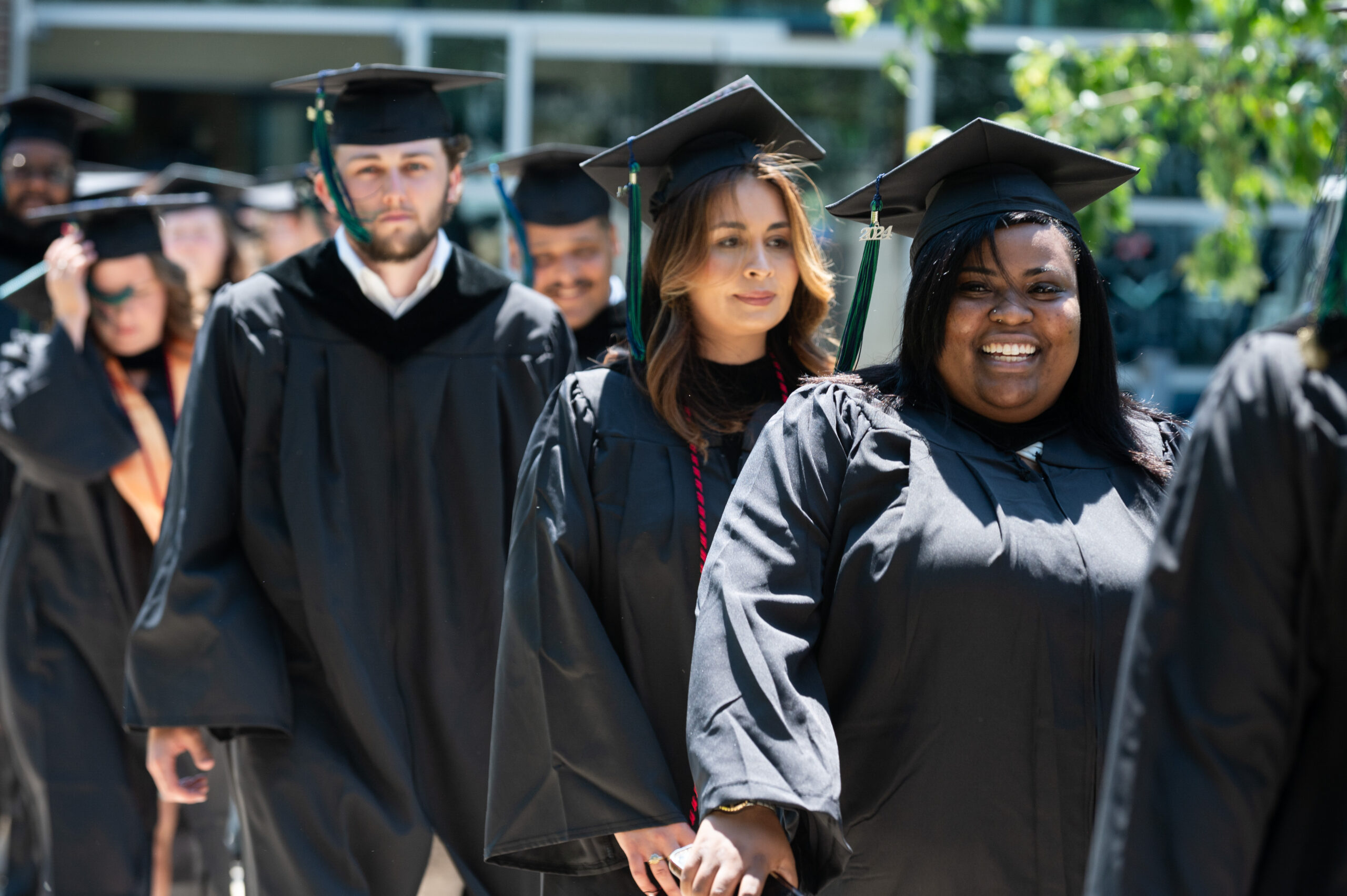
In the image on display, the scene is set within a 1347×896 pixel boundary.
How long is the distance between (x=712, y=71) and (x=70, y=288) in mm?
5753

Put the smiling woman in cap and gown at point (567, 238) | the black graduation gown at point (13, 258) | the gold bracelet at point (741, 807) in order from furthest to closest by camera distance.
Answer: the black graduation gown at point (13, 258)
the smiling woman in cap and gown at point (567, 238)
the gold bracelet at point (741, 807)

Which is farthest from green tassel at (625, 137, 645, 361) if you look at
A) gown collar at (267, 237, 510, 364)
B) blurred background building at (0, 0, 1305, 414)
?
blurred background building at (0, 0, 1305, 414)

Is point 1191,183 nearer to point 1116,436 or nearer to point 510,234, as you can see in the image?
point 510,234

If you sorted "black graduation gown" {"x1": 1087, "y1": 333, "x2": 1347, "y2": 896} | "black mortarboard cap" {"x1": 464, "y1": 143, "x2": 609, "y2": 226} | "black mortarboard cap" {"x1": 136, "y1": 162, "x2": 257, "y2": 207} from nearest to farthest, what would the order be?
"black graduation gown" {"x1": 1087, "y1": 333, "x2": 1347, "y2": 896}, "black mortarboard cap" {"x1": 464, "y1": 143, "x2": 609, "y2": 226}, "black mortarboard cap" {"x1": 136, "y1": 162, "x2": 257, "y2": 207}

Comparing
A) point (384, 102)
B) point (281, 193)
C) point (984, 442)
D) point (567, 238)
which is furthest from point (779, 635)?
point (281, 193)

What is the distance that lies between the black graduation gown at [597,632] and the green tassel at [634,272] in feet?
0.32

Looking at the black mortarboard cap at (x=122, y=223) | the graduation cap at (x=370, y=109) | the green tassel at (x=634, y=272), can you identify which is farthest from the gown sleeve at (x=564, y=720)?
the black mortarboard cap at (x=122, y=223)

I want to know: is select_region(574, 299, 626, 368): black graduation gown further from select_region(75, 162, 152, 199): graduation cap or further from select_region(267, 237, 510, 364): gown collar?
select_region(75, 162, 152, 199): graduation cap

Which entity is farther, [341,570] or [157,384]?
[157,384]

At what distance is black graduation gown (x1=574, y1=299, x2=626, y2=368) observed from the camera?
14.5 feet

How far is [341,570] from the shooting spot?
3.33 metres

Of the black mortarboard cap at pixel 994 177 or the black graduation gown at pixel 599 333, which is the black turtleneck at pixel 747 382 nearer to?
the black mortarboard cap at pixel 994 177

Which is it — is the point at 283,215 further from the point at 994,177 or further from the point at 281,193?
the point at 994,177

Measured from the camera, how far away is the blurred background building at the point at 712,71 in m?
9.43
